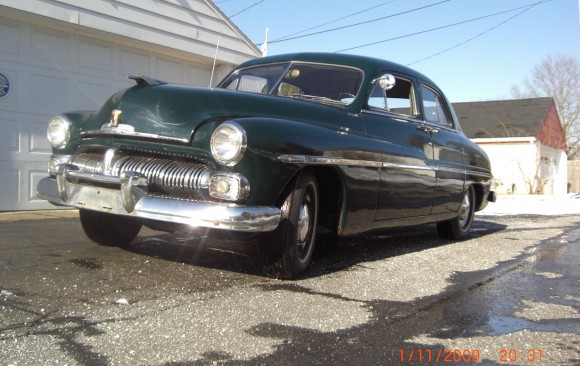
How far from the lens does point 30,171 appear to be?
23.7 feet

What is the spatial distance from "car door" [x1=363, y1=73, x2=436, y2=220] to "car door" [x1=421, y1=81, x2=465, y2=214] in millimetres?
187

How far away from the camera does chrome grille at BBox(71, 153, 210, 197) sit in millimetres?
3477

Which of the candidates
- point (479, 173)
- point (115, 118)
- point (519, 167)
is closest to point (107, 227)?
point (115, 118)

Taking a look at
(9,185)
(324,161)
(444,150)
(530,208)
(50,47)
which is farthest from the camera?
(530,208)

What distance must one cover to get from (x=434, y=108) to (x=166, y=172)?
3.54 m

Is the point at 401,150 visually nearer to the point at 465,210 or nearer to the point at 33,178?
the point at 465,210

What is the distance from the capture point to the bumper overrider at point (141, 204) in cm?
327

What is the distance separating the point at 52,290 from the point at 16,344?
91 centimetres

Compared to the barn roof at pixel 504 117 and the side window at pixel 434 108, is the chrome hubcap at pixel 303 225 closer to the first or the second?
the side window at pixel 434 108

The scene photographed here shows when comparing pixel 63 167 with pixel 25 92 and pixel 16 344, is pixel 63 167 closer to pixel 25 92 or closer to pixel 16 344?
pixel 16 344

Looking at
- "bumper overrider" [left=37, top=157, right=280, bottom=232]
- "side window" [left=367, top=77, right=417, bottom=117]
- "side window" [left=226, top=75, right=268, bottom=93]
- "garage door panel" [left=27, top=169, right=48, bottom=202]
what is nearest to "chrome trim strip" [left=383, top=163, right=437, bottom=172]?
"side window" [left=367, top=77, right=417, bottom=117]

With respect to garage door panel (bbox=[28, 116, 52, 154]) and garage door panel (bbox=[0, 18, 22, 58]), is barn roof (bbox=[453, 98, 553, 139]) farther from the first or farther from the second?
garage door panel (bbox=[0, 18, 22, 58])

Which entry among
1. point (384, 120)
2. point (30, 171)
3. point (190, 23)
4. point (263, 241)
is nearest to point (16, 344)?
point (263, 241)

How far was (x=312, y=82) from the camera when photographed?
478 centimetres
